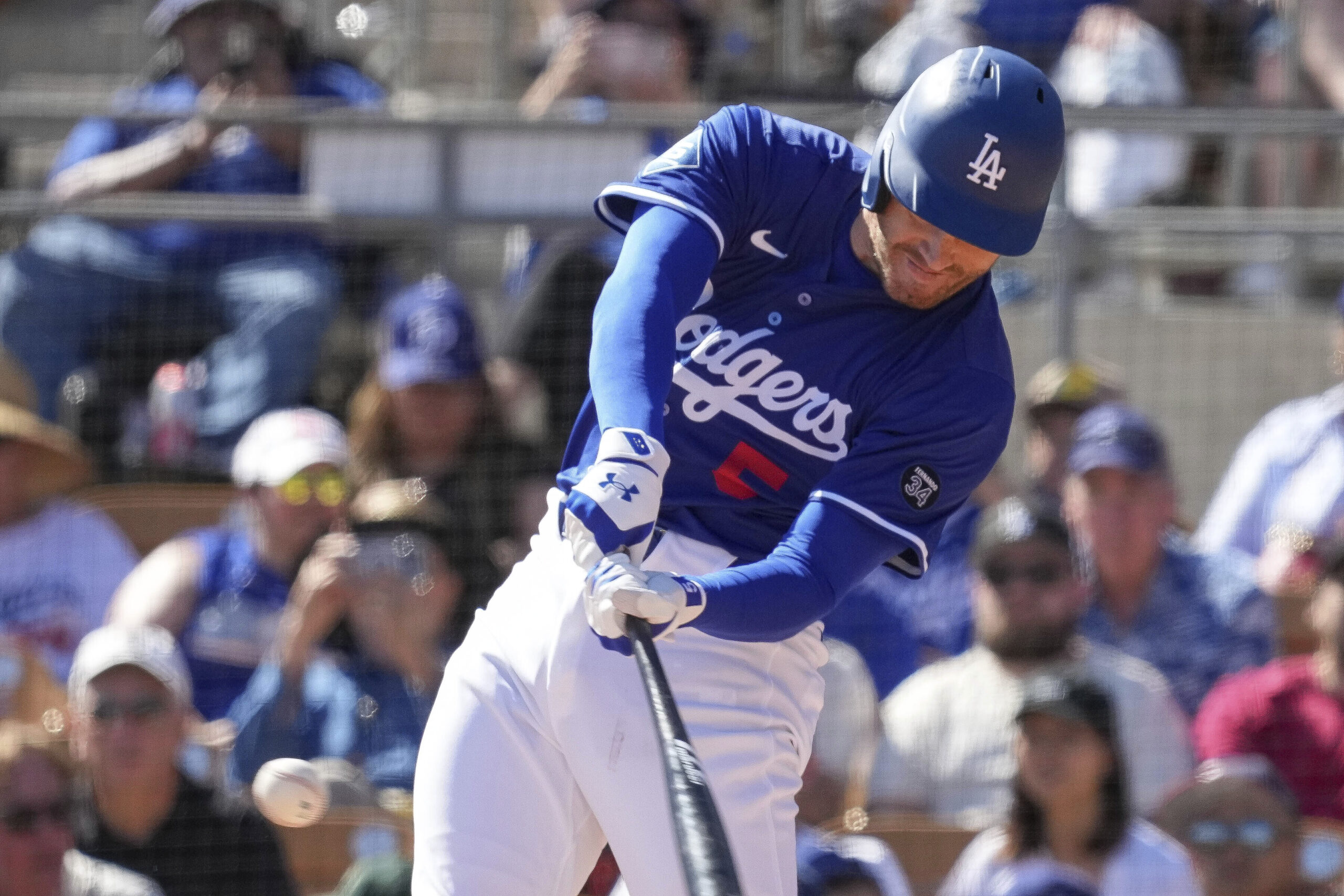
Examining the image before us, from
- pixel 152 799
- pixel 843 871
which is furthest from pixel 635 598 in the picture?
pixel 152 799

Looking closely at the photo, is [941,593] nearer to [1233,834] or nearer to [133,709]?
[1233,834]

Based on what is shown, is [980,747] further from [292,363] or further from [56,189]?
[56,189]

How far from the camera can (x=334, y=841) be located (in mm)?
4098

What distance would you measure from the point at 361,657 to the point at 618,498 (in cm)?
229

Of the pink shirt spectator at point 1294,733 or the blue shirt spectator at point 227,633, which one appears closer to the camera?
the pink shirt spectator at point 1294,733

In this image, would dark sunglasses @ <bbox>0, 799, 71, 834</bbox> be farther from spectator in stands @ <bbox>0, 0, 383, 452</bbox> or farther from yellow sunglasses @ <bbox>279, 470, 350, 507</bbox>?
spectator in stands @ <bbox>0, 0, 383, 452</bbox>

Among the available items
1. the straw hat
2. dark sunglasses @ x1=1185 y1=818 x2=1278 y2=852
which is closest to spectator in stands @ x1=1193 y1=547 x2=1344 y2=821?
dark sunglasses @ x1=1185 y1=818 x2=1278 y2=852

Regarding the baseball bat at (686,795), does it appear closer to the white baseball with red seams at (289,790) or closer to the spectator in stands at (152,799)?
the white baseball with red seams at (289,790)

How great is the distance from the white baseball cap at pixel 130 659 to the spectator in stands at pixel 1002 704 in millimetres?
1621

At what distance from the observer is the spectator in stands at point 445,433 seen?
480 centimetres

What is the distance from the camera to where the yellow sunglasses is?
4.60 m

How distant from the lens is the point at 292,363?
16.9 feet

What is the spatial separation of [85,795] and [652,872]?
2.06 m

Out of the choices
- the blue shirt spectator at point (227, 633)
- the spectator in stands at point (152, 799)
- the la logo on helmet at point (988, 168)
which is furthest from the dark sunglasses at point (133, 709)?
the la logo on helmet at point (988, 168)
